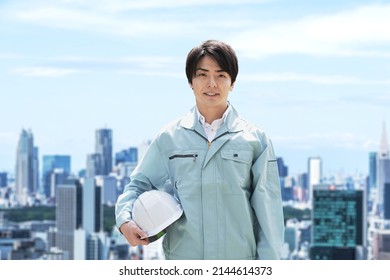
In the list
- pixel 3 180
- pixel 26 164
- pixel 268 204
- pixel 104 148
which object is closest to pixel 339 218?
pixel 104 148

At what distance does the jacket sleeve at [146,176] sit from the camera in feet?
7.17

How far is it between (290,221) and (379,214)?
23.1 ft

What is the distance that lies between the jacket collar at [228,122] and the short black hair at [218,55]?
0.09m

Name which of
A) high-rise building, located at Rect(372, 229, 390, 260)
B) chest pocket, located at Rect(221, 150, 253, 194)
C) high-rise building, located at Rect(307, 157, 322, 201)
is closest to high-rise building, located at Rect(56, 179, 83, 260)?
high-rise building, located at Rect(307, 157, 322, 201)

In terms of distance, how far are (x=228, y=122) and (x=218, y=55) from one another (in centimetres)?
16

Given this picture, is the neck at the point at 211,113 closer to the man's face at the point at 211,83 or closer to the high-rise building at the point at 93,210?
the man's face at the point at 211,83

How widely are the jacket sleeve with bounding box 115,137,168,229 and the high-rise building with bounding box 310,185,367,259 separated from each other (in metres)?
45.6

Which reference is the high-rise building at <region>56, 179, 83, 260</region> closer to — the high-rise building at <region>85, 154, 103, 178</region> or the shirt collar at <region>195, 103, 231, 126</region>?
the high-rise building at <region>85, 154, 103, 178</region>

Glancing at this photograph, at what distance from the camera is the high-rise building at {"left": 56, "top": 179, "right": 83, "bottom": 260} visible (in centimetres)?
4984

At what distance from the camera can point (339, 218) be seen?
4916 centimetres

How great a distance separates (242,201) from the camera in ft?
7.04
